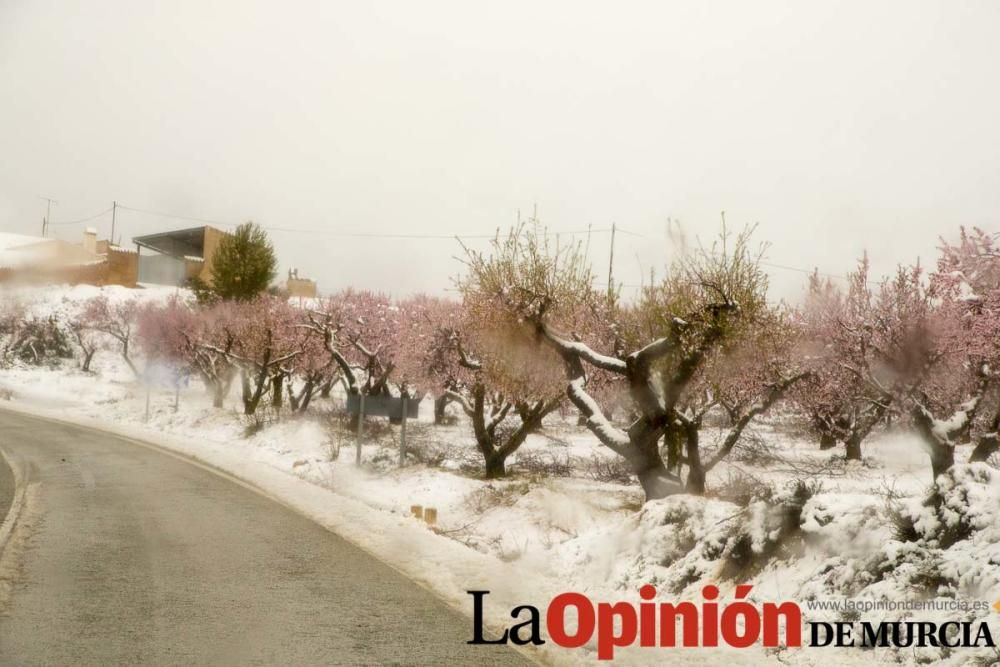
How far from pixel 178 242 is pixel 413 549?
69247mm

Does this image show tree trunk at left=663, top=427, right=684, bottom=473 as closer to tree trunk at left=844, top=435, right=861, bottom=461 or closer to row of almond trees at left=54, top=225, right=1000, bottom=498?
row of almond trees at left=54, top=225, right=1000, bottom=498

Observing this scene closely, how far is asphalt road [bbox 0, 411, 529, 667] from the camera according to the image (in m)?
5.76

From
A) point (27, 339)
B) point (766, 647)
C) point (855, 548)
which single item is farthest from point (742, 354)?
point (27, 339)

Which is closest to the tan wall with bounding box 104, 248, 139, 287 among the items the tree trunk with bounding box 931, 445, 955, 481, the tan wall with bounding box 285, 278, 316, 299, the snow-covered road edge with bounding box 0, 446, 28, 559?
the tan wall with bounding box 285, 278, 316, 299

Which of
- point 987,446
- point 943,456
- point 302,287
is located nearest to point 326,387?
point 943,456

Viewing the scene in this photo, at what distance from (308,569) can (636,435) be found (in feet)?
23.1

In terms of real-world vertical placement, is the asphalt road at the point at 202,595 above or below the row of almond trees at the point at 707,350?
below

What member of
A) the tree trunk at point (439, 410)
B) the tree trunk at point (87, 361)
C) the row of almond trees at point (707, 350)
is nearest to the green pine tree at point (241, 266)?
the tree trunk at point (87, 361)

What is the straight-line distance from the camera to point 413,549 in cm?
1021

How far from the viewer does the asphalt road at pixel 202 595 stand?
576 cm

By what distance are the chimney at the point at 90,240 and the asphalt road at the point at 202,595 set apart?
231 ft

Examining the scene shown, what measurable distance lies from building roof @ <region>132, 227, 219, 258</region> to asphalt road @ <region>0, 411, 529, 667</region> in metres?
60.6

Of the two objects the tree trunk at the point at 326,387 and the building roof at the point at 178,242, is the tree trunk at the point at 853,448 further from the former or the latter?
the building roof at the point at 178,242

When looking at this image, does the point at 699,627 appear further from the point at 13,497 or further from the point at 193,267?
the point at 193,267
